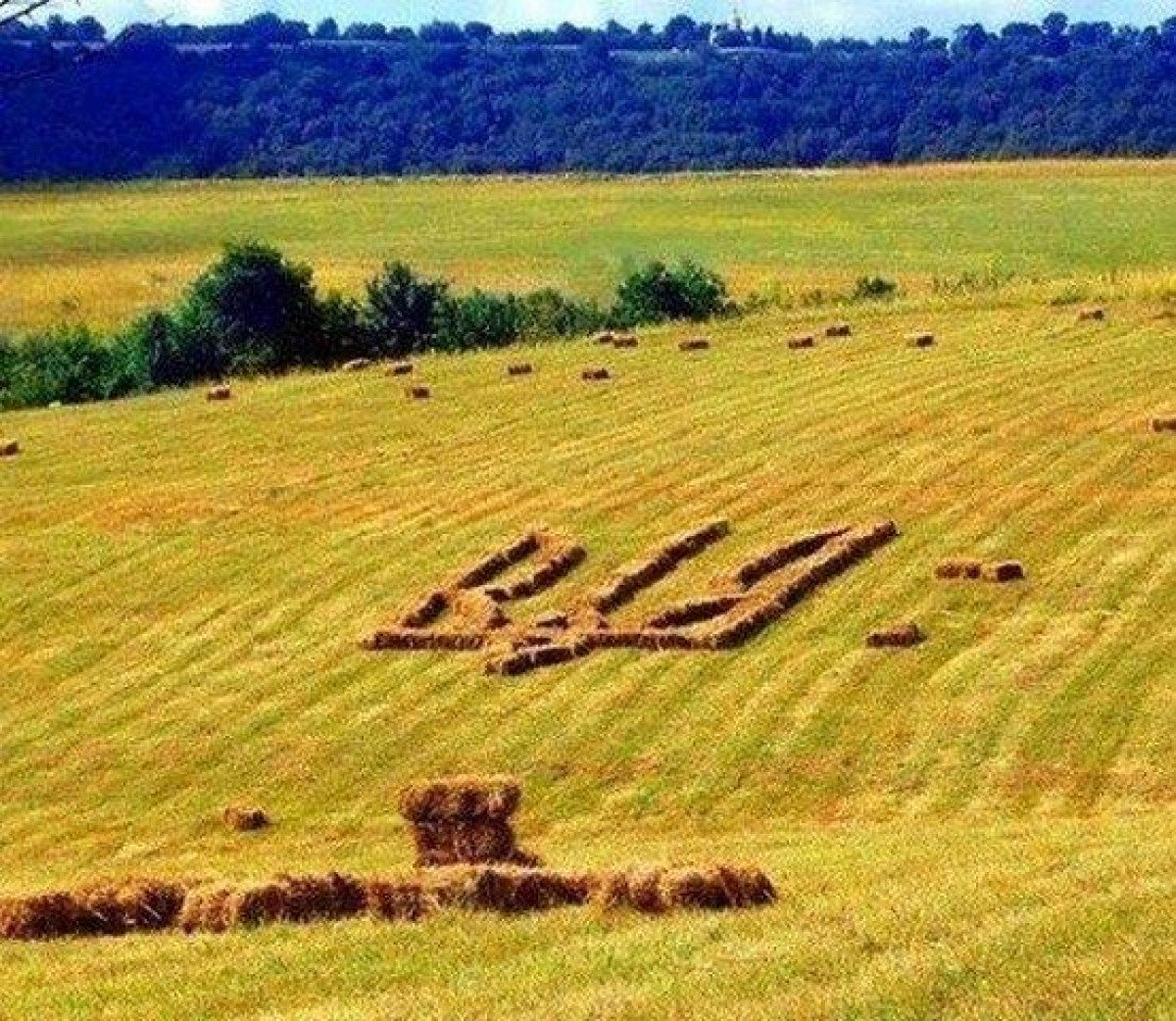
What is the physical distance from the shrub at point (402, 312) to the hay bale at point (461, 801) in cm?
6894

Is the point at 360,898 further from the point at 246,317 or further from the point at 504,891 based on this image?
the point at 246,317

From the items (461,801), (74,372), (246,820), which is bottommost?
(74,372)

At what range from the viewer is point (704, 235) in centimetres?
15375

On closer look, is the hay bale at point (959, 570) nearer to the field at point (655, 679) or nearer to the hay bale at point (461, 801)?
the field at point (655, 679)

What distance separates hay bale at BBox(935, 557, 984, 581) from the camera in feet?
133

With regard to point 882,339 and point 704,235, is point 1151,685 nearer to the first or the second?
point 882,339

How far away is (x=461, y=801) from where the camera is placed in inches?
914

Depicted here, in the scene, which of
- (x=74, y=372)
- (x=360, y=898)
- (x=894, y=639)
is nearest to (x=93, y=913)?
(x=360, y=898)

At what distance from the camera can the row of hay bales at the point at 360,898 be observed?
64.7 feet

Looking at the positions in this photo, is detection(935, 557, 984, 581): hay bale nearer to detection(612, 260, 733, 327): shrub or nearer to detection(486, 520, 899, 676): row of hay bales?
detection(486, 520, 899, 676): row of hay bales

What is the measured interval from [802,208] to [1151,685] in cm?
13955

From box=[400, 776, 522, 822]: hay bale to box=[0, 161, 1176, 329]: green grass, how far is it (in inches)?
3404

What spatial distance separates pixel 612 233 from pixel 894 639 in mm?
121093

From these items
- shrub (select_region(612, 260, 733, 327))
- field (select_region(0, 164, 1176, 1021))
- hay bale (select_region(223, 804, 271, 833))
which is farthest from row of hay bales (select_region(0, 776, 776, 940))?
shrub (select_region(612, 260, 733, 327))
